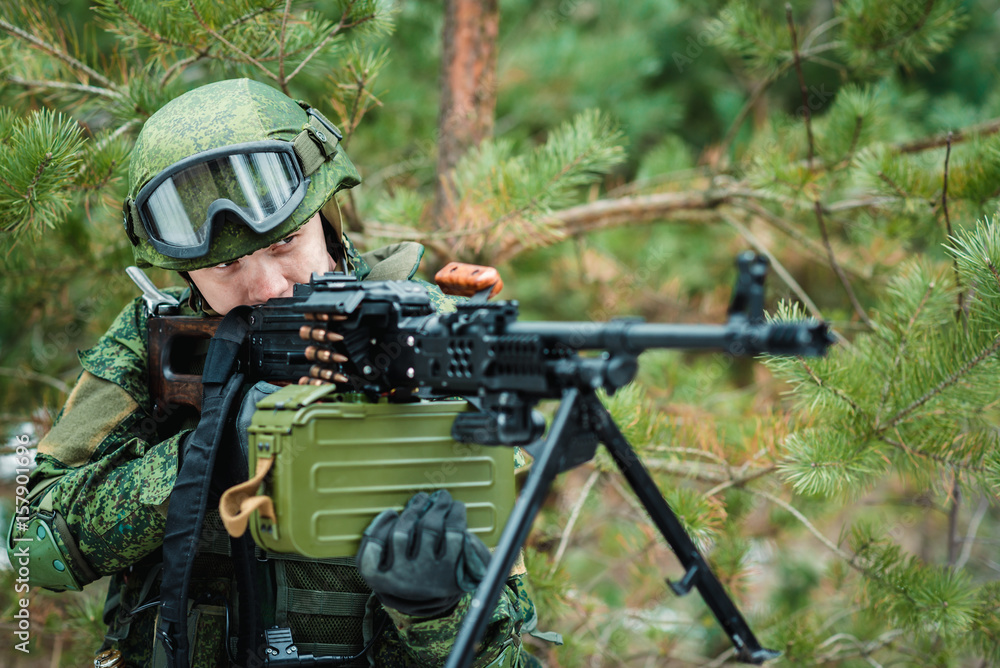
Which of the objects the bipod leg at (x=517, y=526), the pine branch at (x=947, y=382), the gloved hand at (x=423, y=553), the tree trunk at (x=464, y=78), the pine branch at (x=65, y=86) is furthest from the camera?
the tree trunk at (x=464, y=78)

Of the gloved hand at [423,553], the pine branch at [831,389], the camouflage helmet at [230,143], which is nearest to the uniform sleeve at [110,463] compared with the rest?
the camouflage helmet at [230,143]

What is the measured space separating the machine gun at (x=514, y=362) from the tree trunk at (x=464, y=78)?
132 centimetres

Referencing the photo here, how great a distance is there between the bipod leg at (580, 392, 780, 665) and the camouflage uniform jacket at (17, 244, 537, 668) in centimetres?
51

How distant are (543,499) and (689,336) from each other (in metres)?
0.42

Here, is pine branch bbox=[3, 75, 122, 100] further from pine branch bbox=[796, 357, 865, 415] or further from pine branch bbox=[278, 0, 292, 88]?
pine branch bbox=[796, 357, 865, 415]

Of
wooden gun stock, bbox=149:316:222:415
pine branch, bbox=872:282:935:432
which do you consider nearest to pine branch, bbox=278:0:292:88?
wooden gun stock, bbox=149:316:222:415

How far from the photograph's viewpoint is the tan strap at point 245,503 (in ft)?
4.77

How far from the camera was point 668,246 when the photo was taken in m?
4.02

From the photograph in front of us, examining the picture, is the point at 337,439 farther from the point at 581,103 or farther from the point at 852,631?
the point at 581,103

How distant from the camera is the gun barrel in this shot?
1125 millimetres

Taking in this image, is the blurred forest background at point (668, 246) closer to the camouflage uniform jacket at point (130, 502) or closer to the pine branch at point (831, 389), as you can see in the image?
the pine branch at point (831, 389)

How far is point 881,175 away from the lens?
239 centimetres

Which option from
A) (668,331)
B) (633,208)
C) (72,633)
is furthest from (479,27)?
(72,633)

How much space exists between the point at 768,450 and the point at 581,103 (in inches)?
121
